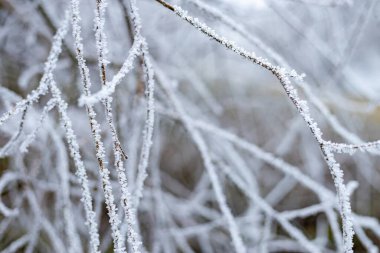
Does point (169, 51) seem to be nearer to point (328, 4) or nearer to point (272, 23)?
point (272, 23)

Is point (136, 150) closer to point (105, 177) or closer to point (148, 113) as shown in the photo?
point (148, 113)

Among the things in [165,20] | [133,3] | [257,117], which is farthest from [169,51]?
[257,117]

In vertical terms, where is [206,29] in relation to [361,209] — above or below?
below

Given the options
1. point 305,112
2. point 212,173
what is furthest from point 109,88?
point 212,173

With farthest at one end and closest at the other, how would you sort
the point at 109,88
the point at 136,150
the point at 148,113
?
the point at 136,150 < the point at 148,113 < the point at 109,88

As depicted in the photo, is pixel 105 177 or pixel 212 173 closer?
pixel 105 177

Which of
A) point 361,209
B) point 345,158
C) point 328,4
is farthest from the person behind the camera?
point 361,209

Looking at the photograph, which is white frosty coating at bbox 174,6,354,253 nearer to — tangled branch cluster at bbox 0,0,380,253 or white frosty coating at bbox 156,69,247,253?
tangled branch cluster at bbox 0,0,380,253

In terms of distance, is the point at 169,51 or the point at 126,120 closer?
the point at 126,120

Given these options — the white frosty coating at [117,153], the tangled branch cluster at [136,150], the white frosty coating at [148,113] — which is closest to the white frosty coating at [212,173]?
the tangled branch cluster at [136,150]

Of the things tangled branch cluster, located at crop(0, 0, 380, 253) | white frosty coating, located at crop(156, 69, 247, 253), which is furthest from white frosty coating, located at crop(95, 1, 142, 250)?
white frosty coating, located at crop(156, 69, 247, 253)

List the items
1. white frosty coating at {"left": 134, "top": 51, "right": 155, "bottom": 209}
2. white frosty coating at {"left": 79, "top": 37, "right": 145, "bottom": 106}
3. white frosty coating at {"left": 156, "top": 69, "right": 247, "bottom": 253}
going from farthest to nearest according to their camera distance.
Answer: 1. white frosty coating at {"left": 156, "top": 69, "right": 247, "bottom": 253}
2. white frosty coating at {"left": 134, "top": 51, "right": 155, "bottom": 209}
3. white frosty coating at {"left": 79, "top": 37, "right": 145, "bottom": 106}
